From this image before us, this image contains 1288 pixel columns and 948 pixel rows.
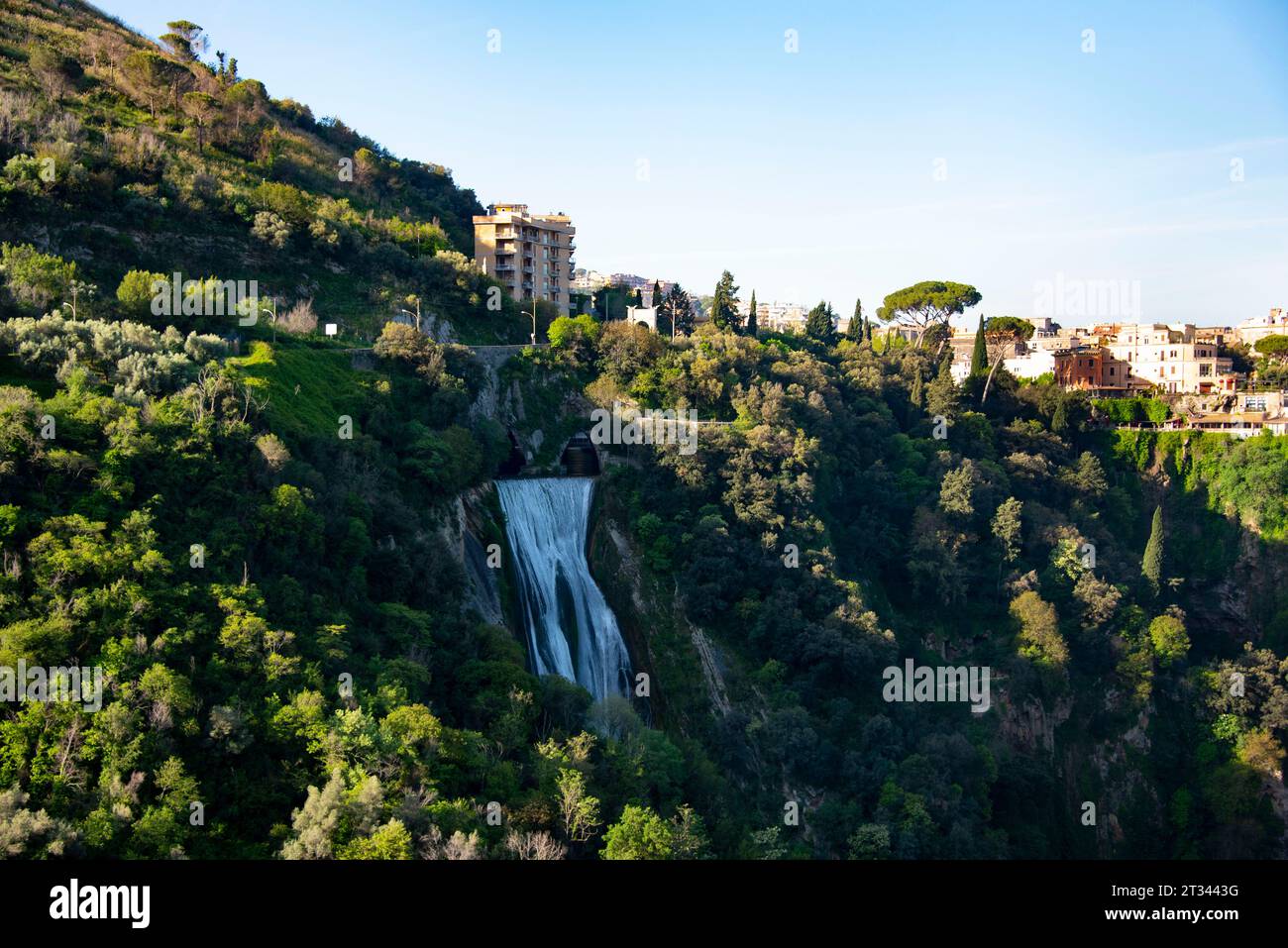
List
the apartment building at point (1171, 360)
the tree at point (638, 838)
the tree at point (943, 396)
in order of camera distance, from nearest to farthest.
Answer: the tree at point (638, 838) < the tree at point (943, 396) < the apartment building at point (1171, 360)

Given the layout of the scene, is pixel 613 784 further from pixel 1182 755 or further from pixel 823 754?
pixel 1182 755

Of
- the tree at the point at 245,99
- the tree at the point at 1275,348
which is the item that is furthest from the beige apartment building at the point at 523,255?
the tree at the point at 1275,348

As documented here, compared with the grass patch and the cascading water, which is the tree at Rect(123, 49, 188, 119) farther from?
the cascading water

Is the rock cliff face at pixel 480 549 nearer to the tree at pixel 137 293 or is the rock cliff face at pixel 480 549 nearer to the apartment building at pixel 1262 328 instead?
the tree at pixel 137 293

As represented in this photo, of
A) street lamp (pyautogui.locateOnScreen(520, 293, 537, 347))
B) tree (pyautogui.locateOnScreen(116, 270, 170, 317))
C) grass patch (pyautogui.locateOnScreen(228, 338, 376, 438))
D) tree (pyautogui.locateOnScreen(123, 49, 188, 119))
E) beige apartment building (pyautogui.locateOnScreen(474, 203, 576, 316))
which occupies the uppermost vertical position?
tree (pyautogui.locateOnScreen(123, 49, 188, 119))

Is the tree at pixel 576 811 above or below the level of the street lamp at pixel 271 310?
below

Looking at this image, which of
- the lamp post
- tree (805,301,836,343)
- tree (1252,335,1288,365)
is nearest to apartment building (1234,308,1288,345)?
tree (1252,335,1288,365)
